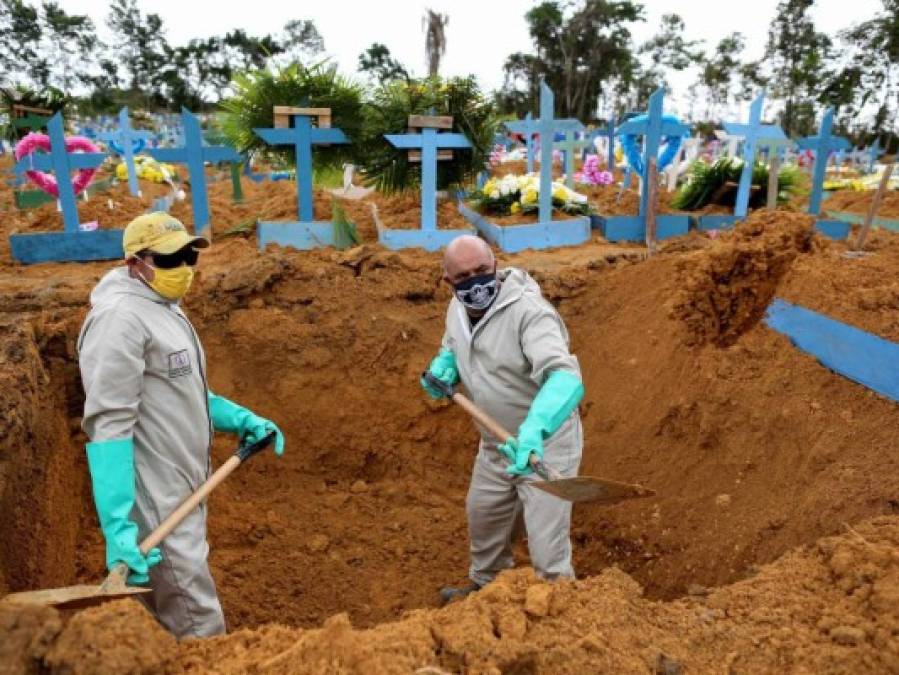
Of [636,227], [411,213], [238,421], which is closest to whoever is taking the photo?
[238,421]

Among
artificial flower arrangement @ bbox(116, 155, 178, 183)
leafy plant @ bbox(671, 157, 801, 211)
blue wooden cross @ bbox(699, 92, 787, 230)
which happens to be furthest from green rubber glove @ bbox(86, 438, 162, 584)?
artificial flower arrangement @ bbox(116, 155, 178, 183)

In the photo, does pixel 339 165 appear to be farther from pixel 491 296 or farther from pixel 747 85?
pixel 747 85

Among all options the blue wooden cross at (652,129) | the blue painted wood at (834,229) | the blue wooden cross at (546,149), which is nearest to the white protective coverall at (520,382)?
the blue wooden cross at (546,149)

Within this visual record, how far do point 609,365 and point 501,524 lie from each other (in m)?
1.91

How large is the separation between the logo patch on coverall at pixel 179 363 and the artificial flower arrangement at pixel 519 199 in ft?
17.4

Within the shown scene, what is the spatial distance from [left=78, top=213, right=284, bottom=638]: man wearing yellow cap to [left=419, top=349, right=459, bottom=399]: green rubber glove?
1.10 metres

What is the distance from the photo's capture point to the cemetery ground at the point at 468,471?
71.4 inches

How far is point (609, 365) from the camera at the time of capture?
488 centimetres

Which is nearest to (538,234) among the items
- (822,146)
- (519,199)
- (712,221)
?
(519,199)

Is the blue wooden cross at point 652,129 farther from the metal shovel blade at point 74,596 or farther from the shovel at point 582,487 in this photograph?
the metal shovel blade at point 74,596

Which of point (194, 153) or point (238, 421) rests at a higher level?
point (194, 153)

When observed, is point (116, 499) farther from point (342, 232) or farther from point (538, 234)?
point (538, 234)

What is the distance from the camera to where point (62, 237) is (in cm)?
609

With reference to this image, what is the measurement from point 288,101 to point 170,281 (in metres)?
4.31
